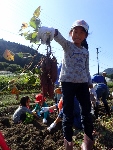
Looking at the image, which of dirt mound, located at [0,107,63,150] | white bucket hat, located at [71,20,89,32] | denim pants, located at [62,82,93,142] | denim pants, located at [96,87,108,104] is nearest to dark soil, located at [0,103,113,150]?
dirt mound, located at [0,107,63,150]

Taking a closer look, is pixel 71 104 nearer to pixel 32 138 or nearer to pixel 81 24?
pixel 81 24

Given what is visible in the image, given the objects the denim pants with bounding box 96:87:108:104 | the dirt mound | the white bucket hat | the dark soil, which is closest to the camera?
the white bucket hat

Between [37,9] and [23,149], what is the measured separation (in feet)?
7.94

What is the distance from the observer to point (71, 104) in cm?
304

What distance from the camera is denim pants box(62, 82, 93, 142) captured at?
9.91 ft

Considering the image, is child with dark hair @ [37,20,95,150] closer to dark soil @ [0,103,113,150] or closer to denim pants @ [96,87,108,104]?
dark soil @ [0,103,113,150]

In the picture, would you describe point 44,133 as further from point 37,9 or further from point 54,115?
point 37,9

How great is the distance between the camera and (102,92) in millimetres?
6613

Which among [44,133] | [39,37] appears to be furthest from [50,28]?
[44,133]

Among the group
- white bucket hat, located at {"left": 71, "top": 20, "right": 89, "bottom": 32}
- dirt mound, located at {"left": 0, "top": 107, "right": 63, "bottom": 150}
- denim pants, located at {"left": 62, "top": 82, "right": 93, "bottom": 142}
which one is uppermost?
white bucket hat, located at {"left": 71, "top": 20, "right": 89, "bottom": 32}

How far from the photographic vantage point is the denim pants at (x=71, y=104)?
9.91 ft

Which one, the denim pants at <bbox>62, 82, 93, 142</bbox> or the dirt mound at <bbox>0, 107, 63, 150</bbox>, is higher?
the denim pants at <bbox>62, 82, 93, 142</bbox>

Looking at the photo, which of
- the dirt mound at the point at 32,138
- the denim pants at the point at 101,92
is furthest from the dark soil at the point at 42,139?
the denim pants at the point at 101,92

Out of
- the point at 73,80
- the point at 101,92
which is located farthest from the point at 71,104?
the point at 101,92
